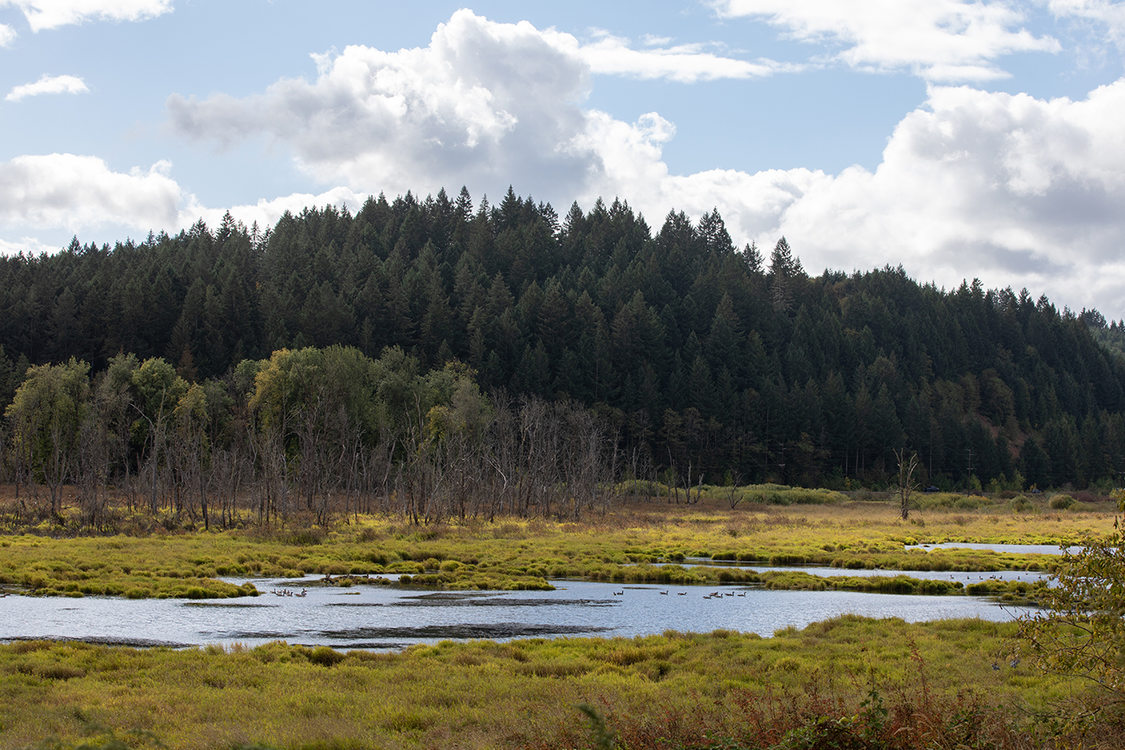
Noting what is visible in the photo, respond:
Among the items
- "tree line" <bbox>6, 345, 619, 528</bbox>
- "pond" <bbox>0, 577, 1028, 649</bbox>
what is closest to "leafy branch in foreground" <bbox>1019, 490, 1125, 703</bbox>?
"pond" <bbox>0, 577, 1028, 649</bbox>

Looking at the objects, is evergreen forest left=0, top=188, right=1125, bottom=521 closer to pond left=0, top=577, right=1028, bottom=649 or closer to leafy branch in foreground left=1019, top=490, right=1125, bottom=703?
pond left=0, top=577, right=1028, bottom=649

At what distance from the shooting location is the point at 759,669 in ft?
78.3

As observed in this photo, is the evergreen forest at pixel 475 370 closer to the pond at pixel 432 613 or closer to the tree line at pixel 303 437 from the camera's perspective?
the tree line at pixel 303 437

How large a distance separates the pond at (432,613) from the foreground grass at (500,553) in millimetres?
3196

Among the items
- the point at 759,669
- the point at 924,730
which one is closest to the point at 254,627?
the point at 759,669

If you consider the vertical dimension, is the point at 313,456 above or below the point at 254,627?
above

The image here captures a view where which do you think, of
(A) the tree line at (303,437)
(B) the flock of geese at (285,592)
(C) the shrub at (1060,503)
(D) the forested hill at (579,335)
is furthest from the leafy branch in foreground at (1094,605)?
(D) the forested hill at (579,335)

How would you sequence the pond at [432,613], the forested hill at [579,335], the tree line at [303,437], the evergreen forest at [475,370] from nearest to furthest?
the pond at [432,613], the tree line at [303,437], the evergreen forest at [475,370], the forested hill at [579,335]

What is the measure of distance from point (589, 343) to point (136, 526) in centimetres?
9687

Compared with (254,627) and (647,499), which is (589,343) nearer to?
(647,499)

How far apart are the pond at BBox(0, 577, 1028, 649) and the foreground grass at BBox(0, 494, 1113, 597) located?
3196 millimetres

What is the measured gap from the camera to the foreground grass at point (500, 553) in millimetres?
45562

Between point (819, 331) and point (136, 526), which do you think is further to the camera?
point (819, 331)

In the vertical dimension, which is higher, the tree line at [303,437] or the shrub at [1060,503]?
the tree line at [303,437]
